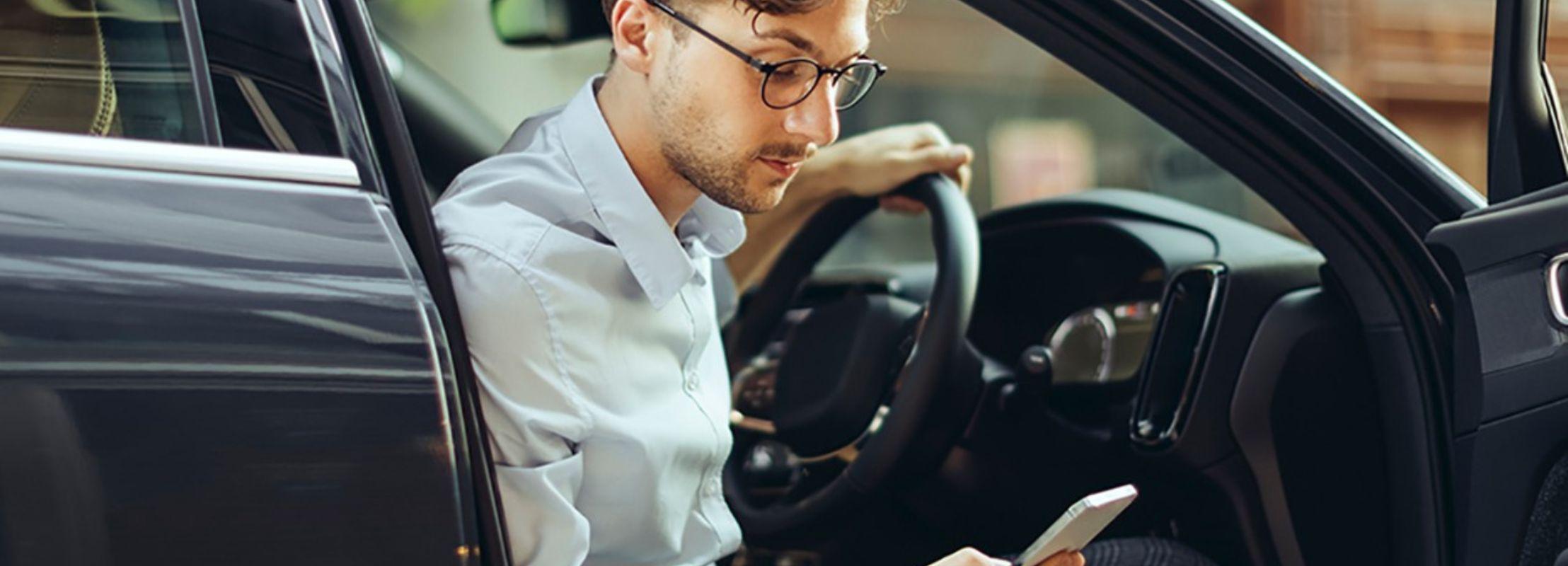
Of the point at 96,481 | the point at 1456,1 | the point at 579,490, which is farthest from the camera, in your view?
the point at 1456,1

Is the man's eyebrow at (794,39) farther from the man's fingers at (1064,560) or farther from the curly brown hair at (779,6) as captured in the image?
the man's fingers at (1064,560)

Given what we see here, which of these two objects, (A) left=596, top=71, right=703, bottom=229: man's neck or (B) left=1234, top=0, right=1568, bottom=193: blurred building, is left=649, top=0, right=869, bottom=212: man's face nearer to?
(A) left=596, top=71, right=703, bottom=229: man's neck

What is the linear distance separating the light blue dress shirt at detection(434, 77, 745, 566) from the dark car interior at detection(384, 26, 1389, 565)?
53 centimetres

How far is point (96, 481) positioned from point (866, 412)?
1148mm

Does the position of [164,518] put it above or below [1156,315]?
above

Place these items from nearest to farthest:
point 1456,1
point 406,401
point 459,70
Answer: point 406,401 < point 459,70 < point 1456,1

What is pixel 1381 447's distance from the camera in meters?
1.83

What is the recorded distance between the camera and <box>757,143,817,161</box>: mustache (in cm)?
164

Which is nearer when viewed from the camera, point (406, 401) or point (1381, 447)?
point (406, 401)

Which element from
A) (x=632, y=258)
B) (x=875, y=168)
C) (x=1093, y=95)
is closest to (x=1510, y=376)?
(x=632, y=258)

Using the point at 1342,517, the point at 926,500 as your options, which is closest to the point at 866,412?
the point at 926,500

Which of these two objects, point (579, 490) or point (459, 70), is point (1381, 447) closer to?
point (579, 490)

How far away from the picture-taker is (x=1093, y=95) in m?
13.1

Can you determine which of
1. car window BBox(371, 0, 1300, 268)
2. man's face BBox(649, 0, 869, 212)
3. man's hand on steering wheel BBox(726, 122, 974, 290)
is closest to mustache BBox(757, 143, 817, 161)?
man's face BBox(649, 0, 869, 212)
